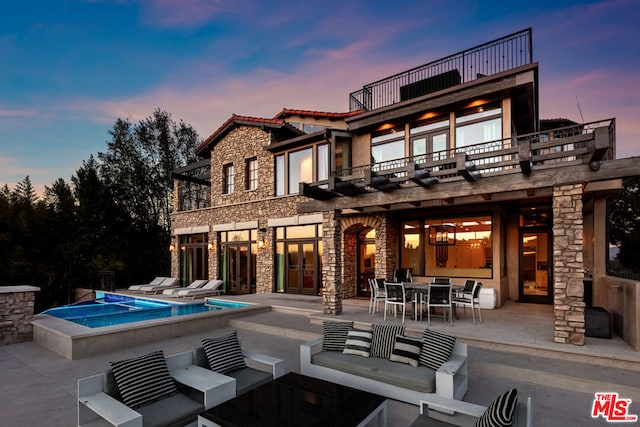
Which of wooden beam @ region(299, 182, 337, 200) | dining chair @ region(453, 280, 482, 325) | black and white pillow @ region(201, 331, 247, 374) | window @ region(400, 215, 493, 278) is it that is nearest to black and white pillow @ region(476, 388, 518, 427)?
black and white pillow @ region(201, 331, 247, 374)

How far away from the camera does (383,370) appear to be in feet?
13.8

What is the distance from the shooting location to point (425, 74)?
1052 centimetres

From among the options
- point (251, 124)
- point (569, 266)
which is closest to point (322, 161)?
point (251, 124)

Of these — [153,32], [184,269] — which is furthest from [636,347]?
[184,269]

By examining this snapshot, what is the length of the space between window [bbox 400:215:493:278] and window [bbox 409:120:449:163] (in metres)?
2.16

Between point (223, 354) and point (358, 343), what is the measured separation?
6.27ft

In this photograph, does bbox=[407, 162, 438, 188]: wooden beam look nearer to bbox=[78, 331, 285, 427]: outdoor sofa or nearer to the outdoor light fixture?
the outdoor light fixture

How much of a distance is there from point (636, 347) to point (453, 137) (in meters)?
6.12

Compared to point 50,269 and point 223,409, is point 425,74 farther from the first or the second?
point 50,269

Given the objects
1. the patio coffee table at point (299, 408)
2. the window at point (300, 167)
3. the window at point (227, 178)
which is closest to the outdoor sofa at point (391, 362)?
the patio coffee table at point (299, 408)

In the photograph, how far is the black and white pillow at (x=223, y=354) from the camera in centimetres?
423

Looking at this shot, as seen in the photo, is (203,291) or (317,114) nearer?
(317,114)

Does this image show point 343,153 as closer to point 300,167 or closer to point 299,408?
point 300,167

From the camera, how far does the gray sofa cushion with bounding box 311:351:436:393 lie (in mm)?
3969
